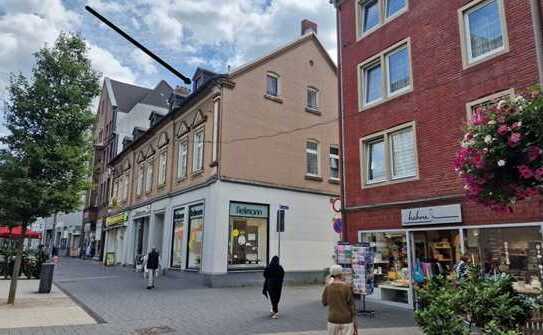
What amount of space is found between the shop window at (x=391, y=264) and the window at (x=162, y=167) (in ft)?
50.2

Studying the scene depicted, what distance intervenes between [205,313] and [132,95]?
40441 millimetres

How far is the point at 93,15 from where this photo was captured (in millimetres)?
3371

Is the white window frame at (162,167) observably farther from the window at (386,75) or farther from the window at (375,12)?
the window at (375,12)

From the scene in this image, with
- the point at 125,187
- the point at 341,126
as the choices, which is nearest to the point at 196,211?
the point at 341,126

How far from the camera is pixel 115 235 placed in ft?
114

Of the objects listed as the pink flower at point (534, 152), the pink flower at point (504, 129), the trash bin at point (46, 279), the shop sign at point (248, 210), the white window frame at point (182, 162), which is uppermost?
the white window frame at point (182, 162)

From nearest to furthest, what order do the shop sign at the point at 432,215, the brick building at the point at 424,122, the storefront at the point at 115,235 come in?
the brick building at the point at 424,122, the shop sign at the point at 432,215, the storefront at the point at 115,235

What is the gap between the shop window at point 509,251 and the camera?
9.13 metres

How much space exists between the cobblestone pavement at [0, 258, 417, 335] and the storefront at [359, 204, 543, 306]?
3.87ft

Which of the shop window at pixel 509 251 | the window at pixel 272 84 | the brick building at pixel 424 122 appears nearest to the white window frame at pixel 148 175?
the window at pixel 272 84

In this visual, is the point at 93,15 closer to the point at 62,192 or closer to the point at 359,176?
the point at 62,192

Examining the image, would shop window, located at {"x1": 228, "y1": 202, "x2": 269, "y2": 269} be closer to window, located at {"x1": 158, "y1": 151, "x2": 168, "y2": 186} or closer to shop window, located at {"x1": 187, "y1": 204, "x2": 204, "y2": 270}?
shop window, located at {"x1": 187, "y1": 204, "x2": 204, "y2": 270}

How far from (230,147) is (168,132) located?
8.01 metres

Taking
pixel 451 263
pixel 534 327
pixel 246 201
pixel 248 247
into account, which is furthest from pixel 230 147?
pixel 534 327
